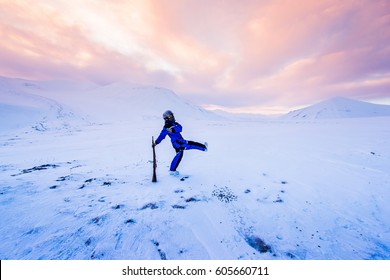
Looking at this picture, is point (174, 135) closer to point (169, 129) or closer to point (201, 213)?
point (169, 129)

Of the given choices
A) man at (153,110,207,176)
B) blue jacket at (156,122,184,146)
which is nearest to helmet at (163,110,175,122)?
man at (153,110,207,176)

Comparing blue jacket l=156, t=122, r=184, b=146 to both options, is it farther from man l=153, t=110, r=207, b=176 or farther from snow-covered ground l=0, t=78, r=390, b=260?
snow-covered ground l=0, t=78, r=390, b=260

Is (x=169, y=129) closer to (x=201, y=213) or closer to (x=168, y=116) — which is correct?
(x=168, y=116)

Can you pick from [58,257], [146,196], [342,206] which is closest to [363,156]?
[342,206]

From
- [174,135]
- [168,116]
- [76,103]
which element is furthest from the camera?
[76,103]

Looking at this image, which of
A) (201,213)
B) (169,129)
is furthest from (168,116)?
(201,213)

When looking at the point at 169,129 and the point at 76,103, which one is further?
the point at 76,103

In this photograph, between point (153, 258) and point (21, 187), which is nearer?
point (153, 258)

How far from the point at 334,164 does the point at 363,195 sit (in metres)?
2.93

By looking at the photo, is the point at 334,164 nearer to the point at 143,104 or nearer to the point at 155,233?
the point at 155,233

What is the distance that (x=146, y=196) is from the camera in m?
4.93

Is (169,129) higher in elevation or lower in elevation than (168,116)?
lower

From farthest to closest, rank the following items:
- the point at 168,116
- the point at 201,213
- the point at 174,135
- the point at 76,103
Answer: the point at 76,103 < the point at 174,135 < the point at 168,116 < the point at 201,213

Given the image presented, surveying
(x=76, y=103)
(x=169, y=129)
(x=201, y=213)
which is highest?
(x=76, y=103)
